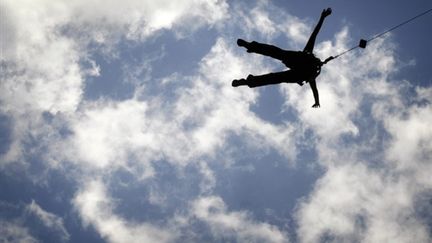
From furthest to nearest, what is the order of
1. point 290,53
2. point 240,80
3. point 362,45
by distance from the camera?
point 240,80 → point 290,53 → point 362,45

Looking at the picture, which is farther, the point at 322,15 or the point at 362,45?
the point at 322,15

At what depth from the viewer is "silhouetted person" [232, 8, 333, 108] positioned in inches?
578

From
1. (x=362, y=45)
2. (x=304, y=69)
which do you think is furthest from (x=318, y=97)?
(x=362, y=45)

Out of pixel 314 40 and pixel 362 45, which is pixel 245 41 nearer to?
pixel 314 40

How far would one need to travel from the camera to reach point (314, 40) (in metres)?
15.0

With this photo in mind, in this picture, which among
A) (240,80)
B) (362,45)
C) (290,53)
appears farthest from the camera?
(240,80)

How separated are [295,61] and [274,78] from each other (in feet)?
3.37

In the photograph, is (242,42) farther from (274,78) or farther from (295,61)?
(295,61)

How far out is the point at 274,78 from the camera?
15227 millimetres

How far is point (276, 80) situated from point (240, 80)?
1455 mm

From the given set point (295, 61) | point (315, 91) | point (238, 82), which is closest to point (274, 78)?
point (295, 61)

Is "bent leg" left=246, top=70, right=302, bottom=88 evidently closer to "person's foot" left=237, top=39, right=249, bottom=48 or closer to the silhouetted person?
the silhouetted person

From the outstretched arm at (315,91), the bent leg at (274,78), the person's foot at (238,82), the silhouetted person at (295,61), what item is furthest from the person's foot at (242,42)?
the outstretched arm at (315,91)

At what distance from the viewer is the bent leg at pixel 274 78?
595 inches
